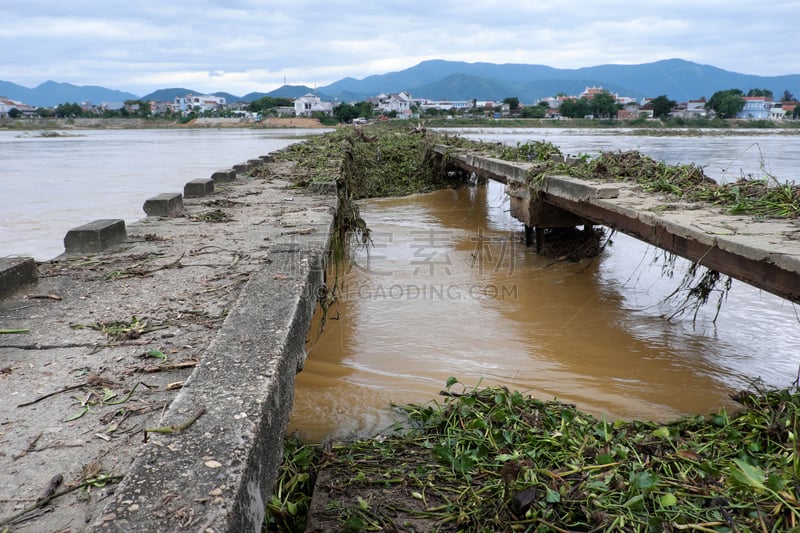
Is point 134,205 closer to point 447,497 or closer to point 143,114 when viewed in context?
→ point 447,497

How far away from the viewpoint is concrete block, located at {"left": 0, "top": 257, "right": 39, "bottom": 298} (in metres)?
3.24

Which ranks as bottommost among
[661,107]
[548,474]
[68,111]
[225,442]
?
[548,474]

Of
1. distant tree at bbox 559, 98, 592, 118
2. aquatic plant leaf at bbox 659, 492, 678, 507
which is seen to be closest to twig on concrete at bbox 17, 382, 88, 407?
aquatic plant leaf at bbox 659, 492, 678, 507

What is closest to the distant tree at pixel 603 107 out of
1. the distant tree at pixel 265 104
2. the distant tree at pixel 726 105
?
the distant tree at pixel 726 105

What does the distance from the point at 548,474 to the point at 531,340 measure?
2.80 metres

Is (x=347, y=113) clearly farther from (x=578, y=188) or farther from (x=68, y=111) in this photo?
(x=578, y=188)

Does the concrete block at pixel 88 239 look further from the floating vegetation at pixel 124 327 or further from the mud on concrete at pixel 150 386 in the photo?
the floating vegetation at pixel 124 327

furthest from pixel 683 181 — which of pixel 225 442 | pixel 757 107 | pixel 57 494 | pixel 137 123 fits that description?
pixel 757 107

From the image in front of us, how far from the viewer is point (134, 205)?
13.2 m

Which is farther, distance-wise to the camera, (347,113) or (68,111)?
(68,111)

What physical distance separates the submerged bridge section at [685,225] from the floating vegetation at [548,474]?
2.66ft

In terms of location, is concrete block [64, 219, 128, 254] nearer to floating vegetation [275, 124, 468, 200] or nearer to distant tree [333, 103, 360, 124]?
floating vegetation [275, 124, 468, 200]

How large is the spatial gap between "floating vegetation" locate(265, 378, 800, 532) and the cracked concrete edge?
703mm

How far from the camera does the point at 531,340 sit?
17.8 ft
